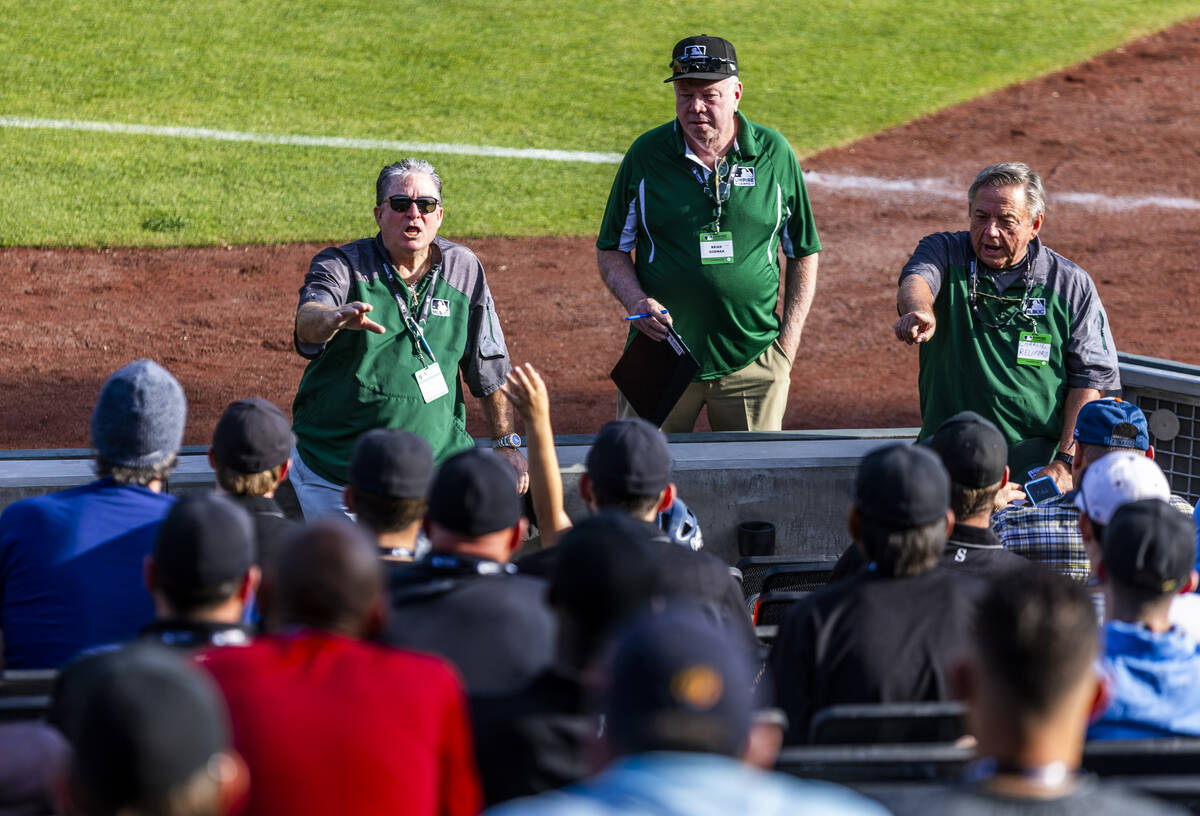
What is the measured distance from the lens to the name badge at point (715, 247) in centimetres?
637

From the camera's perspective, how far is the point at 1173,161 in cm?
1510

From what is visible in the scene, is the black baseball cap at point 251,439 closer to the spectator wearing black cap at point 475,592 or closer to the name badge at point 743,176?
the spectator wearing black cap at point 475,592

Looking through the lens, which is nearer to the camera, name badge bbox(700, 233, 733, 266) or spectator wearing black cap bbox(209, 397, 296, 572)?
spectator wearing black cap bbox(209, 397, 296, 572)

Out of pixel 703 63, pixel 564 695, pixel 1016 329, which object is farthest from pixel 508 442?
pixel 564 695

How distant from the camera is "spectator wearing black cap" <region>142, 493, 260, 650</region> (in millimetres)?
2836


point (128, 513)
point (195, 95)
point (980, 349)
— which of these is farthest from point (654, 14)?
point (128, 513)

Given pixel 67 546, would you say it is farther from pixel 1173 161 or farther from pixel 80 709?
pixel 1173 161

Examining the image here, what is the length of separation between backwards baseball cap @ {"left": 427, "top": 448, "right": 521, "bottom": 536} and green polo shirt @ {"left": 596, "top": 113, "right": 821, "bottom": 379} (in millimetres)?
3234

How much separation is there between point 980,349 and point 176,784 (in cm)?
435

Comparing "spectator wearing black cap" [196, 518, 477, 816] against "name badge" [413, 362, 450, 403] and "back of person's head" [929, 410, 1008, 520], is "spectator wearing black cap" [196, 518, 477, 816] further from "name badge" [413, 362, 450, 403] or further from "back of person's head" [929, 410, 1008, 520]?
"name badge" [413, 362, 450, 403]

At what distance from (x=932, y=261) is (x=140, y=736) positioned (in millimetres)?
4409

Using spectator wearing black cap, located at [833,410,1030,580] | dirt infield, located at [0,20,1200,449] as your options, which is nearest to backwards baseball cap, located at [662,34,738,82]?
spectator wearing black cap, located at [833,410,1030,580]

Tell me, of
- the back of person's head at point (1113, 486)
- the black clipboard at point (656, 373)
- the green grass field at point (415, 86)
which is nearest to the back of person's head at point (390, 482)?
the back of person's head at point (1113, 486)

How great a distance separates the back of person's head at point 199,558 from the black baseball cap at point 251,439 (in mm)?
1059
